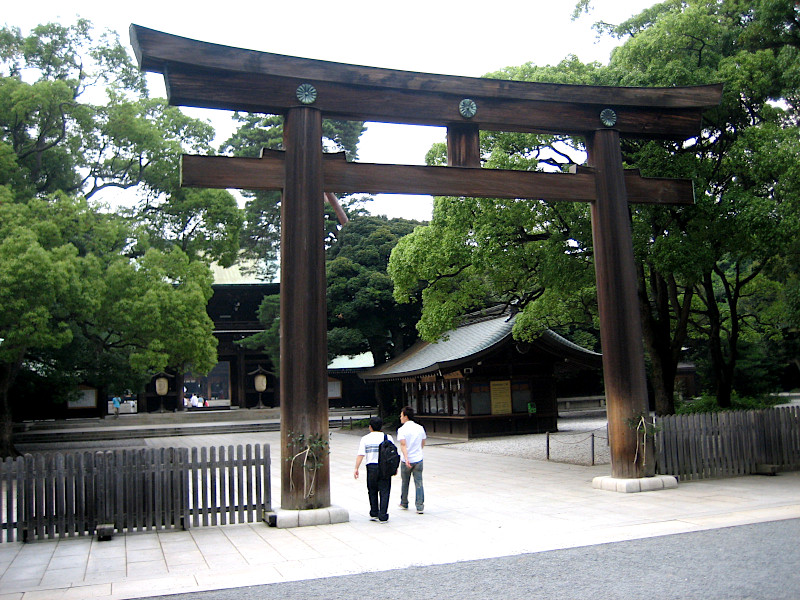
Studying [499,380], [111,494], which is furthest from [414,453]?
[499,380]

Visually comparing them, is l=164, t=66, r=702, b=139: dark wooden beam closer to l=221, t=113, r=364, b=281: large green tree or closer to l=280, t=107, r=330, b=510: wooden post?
l=280, t=107, r=330, b=510: wooden post

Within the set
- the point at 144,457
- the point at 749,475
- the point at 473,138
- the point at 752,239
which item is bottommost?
the point at 749,475

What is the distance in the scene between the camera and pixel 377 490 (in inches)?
347

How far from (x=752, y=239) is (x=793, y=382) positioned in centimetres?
3339

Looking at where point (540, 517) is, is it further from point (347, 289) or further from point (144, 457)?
point (347, 289)

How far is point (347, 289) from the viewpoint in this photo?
31.0 metres

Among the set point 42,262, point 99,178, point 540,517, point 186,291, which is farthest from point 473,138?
point 99,178

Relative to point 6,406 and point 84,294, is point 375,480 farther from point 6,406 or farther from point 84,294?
point 6,406

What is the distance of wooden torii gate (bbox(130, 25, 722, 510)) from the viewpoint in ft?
29.6

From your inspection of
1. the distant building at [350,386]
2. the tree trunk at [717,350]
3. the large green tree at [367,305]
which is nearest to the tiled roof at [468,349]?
the large green tree at [367,305]

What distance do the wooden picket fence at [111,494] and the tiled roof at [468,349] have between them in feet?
40.3

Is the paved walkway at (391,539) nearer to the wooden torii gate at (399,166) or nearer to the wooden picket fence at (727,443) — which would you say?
the wooden picket fence at (727,443)

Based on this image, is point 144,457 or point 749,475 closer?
point 144,457

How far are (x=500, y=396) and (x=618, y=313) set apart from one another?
43.4 ft
